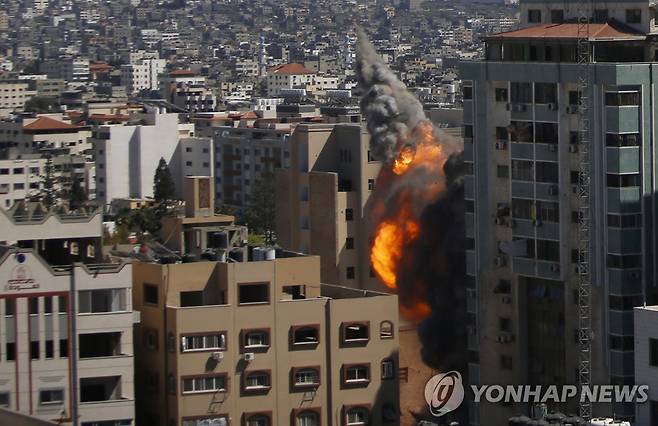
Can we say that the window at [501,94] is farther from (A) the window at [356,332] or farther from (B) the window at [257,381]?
(B) the window at [257,381]

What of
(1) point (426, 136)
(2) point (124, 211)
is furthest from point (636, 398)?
(2) point (124, 211)

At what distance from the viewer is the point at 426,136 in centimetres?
5034

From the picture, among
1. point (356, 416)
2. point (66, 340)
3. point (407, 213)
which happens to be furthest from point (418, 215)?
point (66, 340)

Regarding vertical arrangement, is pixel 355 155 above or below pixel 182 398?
above

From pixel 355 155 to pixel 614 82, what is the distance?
529 inches

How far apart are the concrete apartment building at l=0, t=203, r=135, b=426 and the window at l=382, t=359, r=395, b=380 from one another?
14.8 feet

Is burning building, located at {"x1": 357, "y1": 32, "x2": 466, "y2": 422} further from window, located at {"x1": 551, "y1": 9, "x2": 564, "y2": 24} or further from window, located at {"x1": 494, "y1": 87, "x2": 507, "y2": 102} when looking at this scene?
window, located at {"x1": 551, "y1": 9, "x2": 564, "y2": 24}

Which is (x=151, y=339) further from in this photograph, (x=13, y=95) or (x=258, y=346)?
(x=13, y=95)

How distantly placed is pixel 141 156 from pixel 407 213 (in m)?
55.2

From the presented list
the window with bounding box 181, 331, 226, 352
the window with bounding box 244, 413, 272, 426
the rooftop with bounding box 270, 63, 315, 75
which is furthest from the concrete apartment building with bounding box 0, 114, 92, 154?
the rooftop with bounding box 270, 63, 315, 75

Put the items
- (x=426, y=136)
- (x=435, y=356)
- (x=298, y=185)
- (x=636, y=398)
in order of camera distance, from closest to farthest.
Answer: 1. (x=636, y=398)
2. (x=435, y=356)
3. (x=426, y=136)
4. (x=298, y=185)

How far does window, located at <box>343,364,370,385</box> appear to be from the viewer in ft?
122

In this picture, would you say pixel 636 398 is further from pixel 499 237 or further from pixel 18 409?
pixel 18 409

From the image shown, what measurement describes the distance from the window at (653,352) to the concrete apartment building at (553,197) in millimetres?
1503
